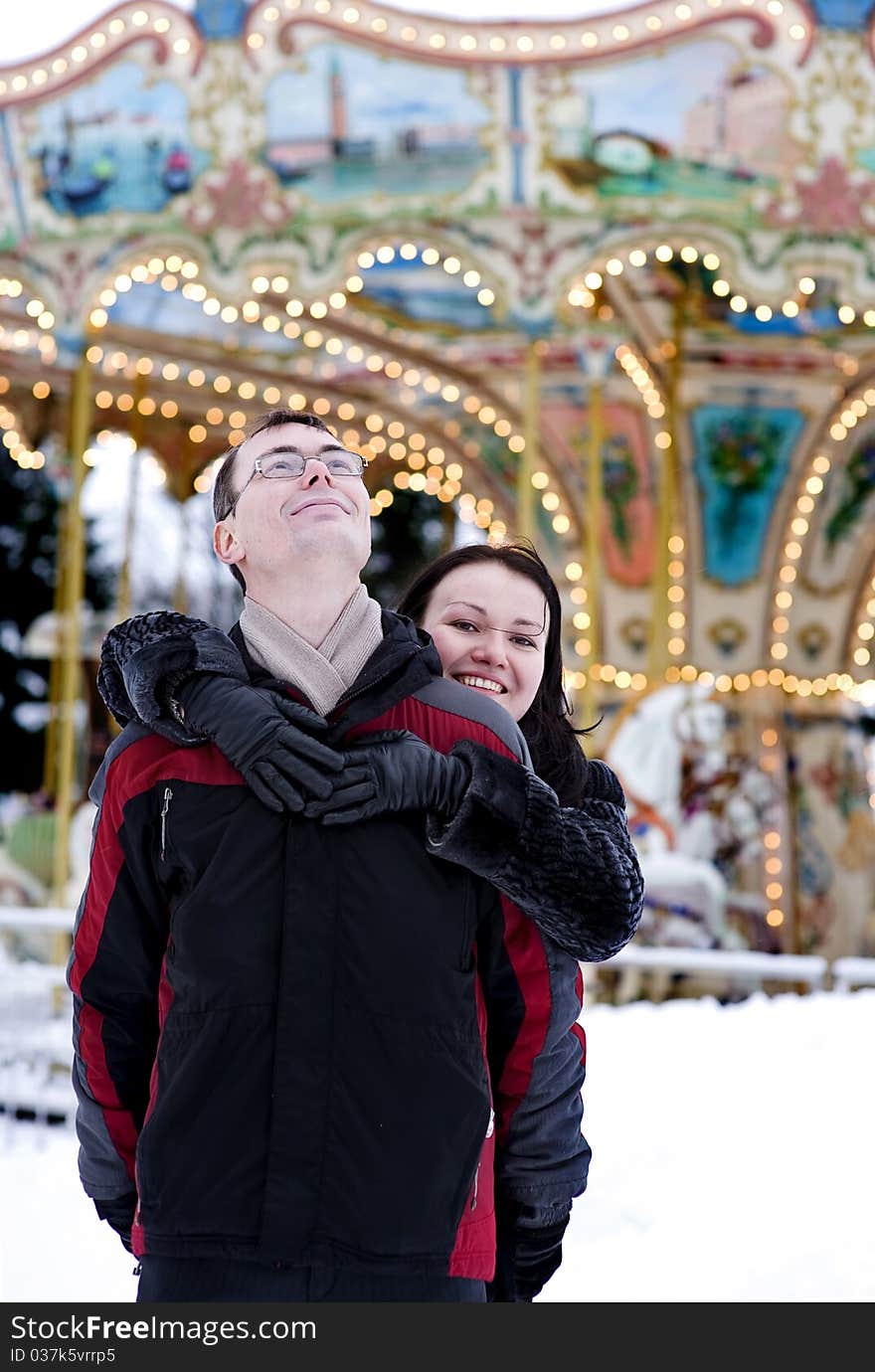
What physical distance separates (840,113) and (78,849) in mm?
5705

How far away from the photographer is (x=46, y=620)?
1137 centimetres

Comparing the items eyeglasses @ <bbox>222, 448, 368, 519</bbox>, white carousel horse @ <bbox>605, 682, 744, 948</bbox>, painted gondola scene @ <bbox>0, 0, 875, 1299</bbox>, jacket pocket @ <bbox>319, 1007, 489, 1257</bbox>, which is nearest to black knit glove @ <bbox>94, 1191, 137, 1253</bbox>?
jacket pocket @ <bbox>319, 1007, 489, 1257</bbox>

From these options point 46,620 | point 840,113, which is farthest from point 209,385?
point 840,113

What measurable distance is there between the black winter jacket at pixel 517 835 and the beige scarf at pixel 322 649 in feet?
0.13

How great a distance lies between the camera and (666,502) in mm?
10711

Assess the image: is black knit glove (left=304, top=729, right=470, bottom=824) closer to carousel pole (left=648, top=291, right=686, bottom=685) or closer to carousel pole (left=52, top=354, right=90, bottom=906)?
carousel pole (left=52, top=354, right=90, bottom=906)

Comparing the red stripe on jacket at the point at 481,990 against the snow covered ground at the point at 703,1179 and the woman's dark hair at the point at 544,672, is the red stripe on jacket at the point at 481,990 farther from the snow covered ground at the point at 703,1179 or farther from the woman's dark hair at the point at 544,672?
the snow covered ground at the point at 703,1179

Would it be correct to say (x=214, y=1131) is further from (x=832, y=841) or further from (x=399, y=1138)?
(x=832, y=841)

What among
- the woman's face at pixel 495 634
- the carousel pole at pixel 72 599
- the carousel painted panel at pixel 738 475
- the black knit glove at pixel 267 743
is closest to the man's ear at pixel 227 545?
the black knit glove at pixel 267 743

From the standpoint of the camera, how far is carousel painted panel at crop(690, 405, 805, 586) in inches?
440

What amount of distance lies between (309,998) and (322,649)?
42cm

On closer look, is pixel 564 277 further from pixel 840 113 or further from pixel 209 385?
pixel 209 385

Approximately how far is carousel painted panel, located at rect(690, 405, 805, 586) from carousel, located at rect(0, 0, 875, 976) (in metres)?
0.02

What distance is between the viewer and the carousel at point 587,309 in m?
7.79
